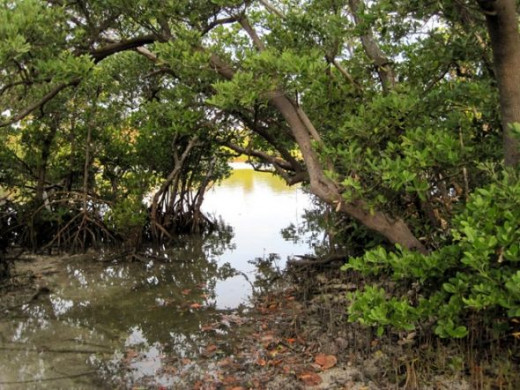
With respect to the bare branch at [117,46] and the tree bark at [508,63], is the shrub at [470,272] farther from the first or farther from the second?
the bare branch at [117,46]

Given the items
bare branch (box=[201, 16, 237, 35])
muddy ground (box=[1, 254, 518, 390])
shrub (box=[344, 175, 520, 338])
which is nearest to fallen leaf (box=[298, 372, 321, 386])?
muddy ground (box=[1, 254, 518, 390])

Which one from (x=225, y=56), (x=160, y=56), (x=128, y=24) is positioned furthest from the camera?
(x=128, y=24)

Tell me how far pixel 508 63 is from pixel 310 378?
205 cm

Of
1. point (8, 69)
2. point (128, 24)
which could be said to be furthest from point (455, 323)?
point (128, 24)

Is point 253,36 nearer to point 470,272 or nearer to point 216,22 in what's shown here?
point 216,22

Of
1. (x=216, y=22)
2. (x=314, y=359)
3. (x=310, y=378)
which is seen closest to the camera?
(x=310, y=378)

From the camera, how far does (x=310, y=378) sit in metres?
2.88

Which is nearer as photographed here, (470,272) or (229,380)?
(470,272)

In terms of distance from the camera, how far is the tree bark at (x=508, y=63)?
2.29 m

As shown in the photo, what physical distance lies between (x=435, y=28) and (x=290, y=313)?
2549 mm

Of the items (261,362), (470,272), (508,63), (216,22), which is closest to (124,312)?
(261,362)

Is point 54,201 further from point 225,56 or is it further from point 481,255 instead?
point 481,255

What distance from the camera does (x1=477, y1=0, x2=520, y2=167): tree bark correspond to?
7.52 ft

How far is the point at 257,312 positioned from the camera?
14.2 feet
